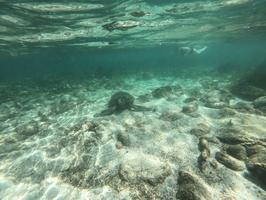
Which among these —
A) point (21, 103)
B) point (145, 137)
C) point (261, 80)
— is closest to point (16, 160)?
point (145, 137)

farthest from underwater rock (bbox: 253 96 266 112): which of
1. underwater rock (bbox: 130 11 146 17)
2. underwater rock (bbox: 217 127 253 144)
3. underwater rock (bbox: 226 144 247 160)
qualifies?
underwater rock (bbox: 130 11 146 17)

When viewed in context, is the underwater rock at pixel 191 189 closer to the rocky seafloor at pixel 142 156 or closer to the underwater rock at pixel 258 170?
the rocky seafloor at pixel 142 156

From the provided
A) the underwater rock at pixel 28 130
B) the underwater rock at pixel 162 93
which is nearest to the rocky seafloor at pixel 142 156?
the underwater rock at pixel 28 130

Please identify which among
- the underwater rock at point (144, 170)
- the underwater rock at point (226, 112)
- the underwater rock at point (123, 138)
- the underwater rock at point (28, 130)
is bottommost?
the underwater rock at point (28, 130)

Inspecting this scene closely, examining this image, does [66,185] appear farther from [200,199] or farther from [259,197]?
[259,197]

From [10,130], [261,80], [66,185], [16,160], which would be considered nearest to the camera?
[66,185]

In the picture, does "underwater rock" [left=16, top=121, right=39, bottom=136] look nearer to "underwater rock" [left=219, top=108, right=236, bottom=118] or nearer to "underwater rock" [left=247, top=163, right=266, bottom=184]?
"underwater rock" [left=247, top=163, right=266, bottom=184]

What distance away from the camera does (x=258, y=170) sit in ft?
18.1

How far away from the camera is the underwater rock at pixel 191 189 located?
4.78 metres

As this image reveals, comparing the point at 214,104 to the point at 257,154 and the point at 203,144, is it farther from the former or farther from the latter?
the point at 257,154

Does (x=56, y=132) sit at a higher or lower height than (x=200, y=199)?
lower

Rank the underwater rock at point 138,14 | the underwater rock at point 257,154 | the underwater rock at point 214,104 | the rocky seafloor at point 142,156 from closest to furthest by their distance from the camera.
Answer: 1. the rocky seafloor at point 142,156
2. the underwater rock at point 257,154
3. the underwater rock at point 214,104
4. the underwater rock at point 138,14

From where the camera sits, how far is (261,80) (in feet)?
48.5

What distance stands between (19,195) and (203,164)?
17.8ft
